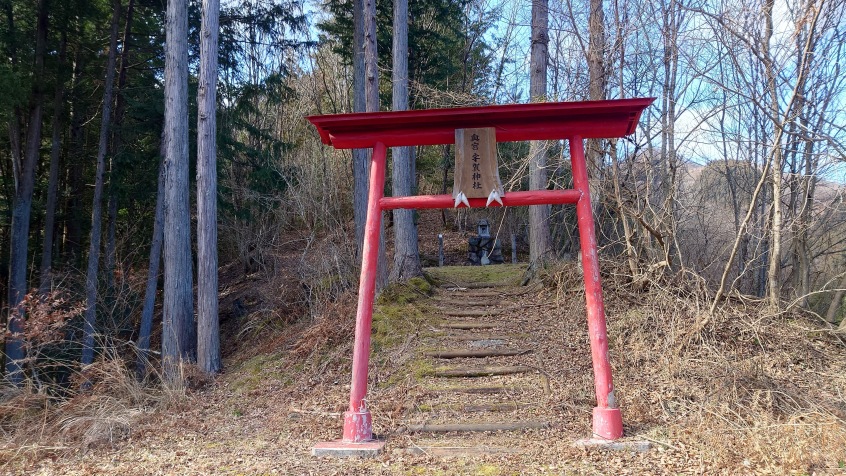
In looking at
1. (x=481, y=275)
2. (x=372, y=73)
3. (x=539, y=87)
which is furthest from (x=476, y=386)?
(x=372, y=73)

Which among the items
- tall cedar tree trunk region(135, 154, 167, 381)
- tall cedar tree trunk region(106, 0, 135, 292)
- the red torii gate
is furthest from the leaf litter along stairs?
tall cedar tree trunk region(106, 0, 135, 292)

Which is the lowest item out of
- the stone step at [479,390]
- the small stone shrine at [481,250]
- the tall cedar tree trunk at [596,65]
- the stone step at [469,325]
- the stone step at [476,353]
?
the stone step at [479,390]

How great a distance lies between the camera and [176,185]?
10727 mm

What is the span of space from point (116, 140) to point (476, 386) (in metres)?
13.0

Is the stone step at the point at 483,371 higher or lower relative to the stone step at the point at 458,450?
higher

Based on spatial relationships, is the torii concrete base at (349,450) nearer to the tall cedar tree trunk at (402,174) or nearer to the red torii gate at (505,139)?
the red torii gate at (505,139)

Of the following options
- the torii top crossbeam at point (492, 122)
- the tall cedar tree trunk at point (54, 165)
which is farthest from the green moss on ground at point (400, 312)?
the tall cedar tree trunk at point (54, 165)

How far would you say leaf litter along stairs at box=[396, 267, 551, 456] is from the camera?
6121mm

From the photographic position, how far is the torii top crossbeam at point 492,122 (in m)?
5.88

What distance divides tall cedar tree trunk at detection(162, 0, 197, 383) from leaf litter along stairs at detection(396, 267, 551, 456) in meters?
4.88

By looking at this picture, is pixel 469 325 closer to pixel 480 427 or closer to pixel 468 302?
pixel 468 302

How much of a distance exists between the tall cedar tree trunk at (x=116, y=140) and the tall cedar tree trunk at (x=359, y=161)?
18.8 feet

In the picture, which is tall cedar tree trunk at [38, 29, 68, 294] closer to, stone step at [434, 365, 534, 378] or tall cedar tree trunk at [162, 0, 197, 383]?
tall cedar tree trunk at [162, 0, 197, 383]

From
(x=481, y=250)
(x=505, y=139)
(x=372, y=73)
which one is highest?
(x=372, y=73)
